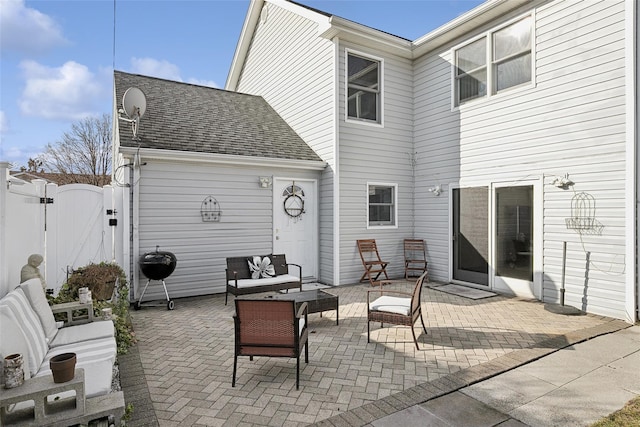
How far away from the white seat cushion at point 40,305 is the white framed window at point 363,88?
21.6 feet

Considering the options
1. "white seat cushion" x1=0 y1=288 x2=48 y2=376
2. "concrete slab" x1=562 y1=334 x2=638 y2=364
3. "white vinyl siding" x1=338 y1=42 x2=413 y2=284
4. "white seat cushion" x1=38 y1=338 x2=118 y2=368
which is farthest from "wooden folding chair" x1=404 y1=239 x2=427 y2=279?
"white seat cushion" x1=0 y1=288 x2=48 y2=376

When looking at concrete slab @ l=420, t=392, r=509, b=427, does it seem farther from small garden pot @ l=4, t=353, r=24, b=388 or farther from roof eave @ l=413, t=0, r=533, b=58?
roof eave @ l=413, t=0, r=533, b=58

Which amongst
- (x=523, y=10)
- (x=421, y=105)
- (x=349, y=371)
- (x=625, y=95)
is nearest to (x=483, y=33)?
(x=523, y=10)

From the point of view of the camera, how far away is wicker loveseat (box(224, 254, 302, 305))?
6188 mm

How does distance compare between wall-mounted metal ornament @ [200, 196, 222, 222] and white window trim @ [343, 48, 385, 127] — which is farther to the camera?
white window trim @ [343, 48, 385, 127]

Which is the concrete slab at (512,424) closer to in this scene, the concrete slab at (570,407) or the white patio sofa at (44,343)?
the concrete slab at (570,407)

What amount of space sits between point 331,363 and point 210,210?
4.49 m

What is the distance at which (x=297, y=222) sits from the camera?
8398 millimetres

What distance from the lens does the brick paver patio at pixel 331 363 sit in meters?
3.00

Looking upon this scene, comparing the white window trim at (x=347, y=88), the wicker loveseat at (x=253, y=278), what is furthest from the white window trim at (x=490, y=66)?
the wicker loveseat at (x=253, y=278)

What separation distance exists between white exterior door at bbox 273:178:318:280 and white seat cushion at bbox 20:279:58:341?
15.8ft

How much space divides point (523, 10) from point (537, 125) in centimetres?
228

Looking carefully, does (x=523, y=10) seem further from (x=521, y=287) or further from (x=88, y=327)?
(x=88, y=327)

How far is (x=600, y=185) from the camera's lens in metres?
5.67
